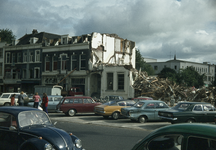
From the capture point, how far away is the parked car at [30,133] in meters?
5.89

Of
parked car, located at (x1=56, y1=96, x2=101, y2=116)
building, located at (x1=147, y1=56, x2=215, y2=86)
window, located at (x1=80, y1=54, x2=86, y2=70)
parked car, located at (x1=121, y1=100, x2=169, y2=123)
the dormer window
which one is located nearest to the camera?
parked car, located at (x1=121, y1=100, x2=169, y2=123)

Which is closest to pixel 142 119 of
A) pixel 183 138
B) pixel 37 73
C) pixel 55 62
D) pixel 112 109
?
pixel 112 109

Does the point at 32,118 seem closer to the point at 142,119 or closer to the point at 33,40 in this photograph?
the point at 142,119

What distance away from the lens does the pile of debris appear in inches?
1195

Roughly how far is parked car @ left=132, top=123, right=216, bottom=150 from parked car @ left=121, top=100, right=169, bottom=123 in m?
11.8

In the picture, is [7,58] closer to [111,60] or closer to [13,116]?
[111,60]

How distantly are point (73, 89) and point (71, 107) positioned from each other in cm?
1614

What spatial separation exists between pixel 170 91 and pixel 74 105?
1525cm

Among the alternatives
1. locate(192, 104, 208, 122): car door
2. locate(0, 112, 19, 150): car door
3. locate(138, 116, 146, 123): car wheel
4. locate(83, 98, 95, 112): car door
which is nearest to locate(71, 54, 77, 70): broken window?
locate(83, 98, 95, 112): car door

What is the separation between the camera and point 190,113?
1368cm

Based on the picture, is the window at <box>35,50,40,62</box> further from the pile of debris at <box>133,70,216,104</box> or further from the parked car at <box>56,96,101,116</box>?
the parked car at <box>56,96,101,116</box>

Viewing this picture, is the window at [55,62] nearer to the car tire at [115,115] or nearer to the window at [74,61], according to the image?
the window at [74,61]

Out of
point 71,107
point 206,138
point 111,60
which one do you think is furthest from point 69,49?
point 206,138

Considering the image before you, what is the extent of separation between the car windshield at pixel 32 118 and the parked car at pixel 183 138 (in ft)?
12.1
